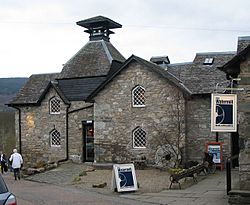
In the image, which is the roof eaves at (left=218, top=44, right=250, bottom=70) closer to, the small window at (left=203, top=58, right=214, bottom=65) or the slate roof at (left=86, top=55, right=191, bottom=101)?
the slate roof at (left=86, top=55, right=191, bottom=101)

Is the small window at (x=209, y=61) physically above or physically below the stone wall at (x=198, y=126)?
above

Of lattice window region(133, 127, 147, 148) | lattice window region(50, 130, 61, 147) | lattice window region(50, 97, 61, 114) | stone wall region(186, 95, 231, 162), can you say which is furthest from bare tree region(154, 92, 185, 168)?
lattice window region(50, 97, 61, 114)

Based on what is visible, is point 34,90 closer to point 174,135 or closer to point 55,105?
point 55,105

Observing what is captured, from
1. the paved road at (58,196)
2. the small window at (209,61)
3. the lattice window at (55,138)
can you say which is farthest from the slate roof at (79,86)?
the paved road at (58,196)

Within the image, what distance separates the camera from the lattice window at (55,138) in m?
27.7

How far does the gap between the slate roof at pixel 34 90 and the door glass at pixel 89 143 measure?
4.12 m

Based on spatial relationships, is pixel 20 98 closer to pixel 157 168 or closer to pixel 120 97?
pixel 120 97

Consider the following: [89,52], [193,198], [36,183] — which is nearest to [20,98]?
[89,52]

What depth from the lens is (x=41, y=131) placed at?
93.2 feet

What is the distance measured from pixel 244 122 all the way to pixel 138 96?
38.5 feet

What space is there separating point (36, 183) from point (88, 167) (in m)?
4.66

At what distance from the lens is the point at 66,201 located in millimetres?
Result: 14055

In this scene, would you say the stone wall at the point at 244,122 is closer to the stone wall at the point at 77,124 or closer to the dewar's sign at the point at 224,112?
the dewar's sign at the point at 224,112

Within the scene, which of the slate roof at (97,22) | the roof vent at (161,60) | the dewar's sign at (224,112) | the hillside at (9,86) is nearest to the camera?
the dewar's sign at (224,112)
